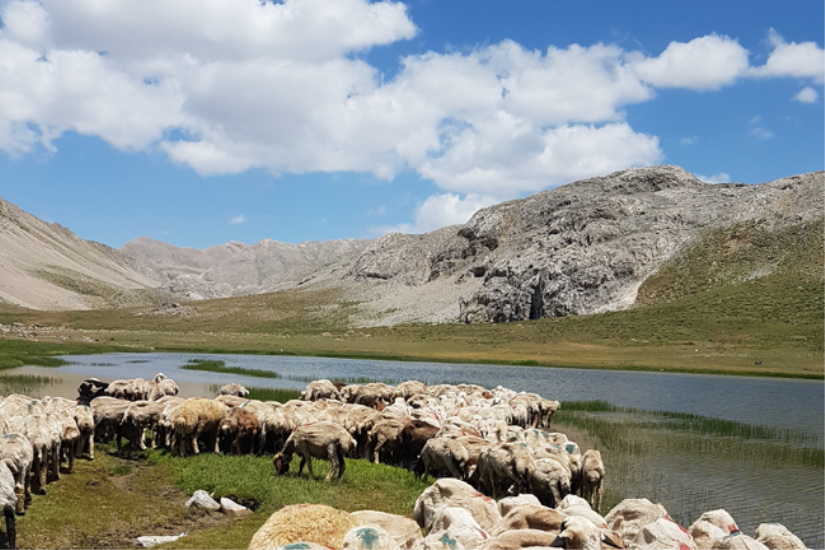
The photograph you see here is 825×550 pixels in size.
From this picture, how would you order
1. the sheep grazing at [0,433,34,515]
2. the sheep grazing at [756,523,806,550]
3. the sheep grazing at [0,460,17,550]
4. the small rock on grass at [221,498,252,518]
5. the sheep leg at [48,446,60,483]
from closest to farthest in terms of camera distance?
1. the sheep grazing at [756,523,806,550]
2. the sheep grazing at [0,460,17,550]
3. the sheep grazing at [0,433,34,515]
4. the small rock on grass at [221,498,252,518]
5. the sheep leg at [48,446,60,483]

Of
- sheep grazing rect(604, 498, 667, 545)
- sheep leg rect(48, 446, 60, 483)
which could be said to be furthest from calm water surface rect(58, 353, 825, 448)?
sheep leg rect(48, 446, 60, 483)

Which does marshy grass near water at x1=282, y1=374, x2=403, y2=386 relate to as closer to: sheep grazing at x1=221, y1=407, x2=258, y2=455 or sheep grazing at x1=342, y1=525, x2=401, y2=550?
sheep grazing at x1=221, y1=407, x2=258, y2=455

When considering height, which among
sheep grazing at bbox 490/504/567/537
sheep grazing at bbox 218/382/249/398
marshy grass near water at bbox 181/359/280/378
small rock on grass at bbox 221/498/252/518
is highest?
sheep grazing at bbox 490/504/567/537

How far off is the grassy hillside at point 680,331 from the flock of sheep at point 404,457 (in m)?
51.5

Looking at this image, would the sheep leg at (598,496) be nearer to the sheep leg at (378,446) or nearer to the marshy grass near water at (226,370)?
the sheep leg at (378,446)

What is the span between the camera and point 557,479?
46.5ft

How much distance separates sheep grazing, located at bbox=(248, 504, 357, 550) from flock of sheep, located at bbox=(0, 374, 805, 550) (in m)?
0.02

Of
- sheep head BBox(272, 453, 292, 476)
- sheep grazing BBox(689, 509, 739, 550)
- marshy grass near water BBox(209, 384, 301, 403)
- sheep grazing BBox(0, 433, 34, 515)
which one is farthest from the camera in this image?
marshy grass near water BBox(209, 384, 301, 403)

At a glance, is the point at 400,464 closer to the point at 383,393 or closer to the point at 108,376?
the point at 383,393

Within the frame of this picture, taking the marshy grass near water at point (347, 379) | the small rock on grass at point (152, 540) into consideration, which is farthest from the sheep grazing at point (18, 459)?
the marshy grass near water at point (347, 379)

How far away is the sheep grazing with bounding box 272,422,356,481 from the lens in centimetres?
1625

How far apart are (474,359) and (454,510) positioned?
64452 mm

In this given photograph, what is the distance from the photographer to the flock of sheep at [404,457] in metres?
8.19

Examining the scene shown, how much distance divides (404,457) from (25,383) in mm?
24834
